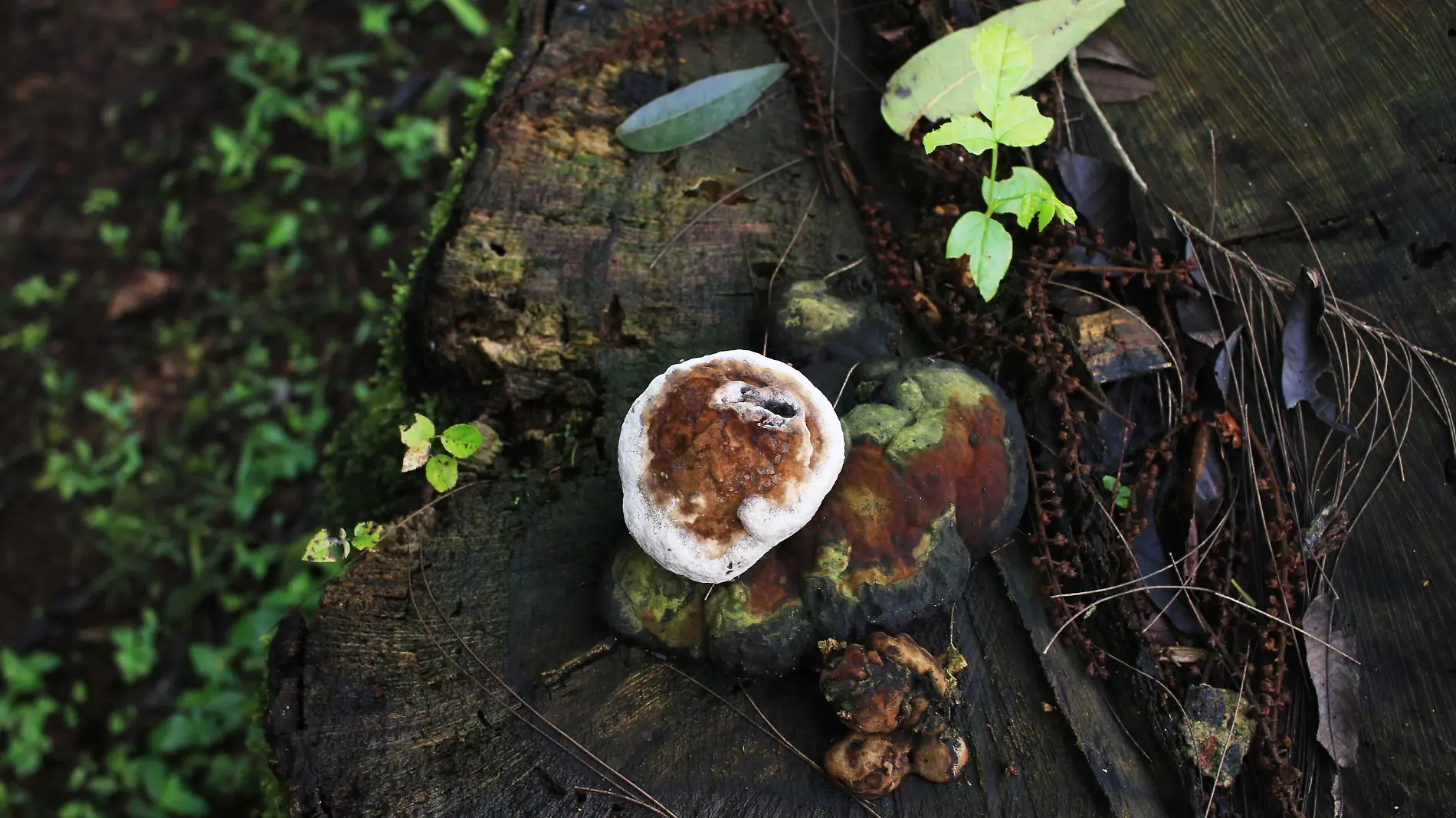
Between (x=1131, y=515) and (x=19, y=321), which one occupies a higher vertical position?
(x=1131, y=515)

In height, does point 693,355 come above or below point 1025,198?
Result: below

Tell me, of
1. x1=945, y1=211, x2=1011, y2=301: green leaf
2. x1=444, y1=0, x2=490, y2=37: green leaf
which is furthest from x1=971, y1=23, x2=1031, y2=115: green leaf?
x1=444, y1=0, x2=490, y2=37: green leaf

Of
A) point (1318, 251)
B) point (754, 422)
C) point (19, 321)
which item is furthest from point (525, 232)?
point (19, 321)

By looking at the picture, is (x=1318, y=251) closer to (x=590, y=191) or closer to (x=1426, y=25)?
(x=1426, y=25)

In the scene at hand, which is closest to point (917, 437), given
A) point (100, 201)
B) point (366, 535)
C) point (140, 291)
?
point (366, 535)

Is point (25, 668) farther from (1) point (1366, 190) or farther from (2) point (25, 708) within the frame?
(1) point (1366, 190)

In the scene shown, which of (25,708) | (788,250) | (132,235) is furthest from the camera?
(132,235)

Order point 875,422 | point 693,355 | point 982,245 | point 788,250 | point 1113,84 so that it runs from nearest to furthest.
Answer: point 875,422
point 982,245
point 693,355
point 788,250
point 1113,84
